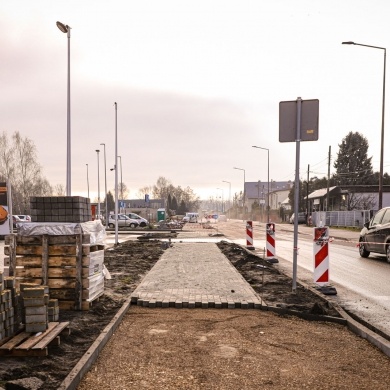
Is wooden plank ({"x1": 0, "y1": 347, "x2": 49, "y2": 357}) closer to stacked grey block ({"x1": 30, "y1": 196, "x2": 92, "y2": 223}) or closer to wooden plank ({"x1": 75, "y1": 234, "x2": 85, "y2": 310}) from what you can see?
wooden plank ({"x1": 75, "y1": 234, "x2": 85, "y2": 310})

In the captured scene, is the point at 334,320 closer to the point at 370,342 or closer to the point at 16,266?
the point at 370,342

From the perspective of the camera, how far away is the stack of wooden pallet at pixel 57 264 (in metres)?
6.54

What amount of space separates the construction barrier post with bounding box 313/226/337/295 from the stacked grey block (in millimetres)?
4713

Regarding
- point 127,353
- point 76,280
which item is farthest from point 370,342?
point 76,280

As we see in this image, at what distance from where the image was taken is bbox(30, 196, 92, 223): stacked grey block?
6.84 meters

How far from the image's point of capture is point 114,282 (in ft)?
31.0

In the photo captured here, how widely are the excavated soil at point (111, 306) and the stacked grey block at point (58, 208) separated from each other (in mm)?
1513

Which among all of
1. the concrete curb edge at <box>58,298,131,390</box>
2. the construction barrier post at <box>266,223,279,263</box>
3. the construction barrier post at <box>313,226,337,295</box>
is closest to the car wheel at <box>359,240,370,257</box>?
the construction barrier post at <box>266,223,279,263</box>

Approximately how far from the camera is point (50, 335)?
4.63 meters

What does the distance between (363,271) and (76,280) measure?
8.83 meters

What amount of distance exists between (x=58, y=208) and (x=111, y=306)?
1.83 metres

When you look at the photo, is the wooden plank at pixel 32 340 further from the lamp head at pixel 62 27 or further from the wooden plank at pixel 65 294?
the lamp head at pixel 62 27

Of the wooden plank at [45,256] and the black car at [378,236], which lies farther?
the black car at [378,236]

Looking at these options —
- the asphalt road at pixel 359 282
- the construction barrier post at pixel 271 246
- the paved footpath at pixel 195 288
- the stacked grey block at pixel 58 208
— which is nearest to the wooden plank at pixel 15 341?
the stacked grey block at pixel 58 208
